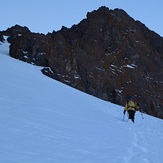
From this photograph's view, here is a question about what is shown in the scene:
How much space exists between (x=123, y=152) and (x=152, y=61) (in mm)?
64761

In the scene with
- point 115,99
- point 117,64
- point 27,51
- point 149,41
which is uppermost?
point 149,41

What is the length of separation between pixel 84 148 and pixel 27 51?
35367 millimetres

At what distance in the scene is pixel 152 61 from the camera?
6975 cm

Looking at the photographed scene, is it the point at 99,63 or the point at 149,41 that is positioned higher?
the point at 149,41

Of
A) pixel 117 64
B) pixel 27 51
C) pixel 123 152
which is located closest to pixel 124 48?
pixel 117 64

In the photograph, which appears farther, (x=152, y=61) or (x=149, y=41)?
(x=149, y=41)

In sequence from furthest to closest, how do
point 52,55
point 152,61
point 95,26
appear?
point 152,61 → point 95,26 → point 52,55

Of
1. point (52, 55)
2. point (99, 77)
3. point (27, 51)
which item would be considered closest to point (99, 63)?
point (99, 77)

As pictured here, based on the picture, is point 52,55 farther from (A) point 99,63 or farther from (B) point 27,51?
(A) point 99,63

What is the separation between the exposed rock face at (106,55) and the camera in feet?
143

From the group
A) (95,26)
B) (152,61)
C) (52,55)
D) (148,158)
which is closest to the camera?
(148,158)

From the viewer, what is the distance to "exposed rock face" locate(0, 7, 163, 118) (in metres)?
43.5

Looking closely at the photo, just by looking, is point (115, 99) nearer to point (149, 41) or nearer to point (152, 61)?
point (152, 61)

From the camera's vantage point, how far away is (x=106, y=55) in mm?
62719
